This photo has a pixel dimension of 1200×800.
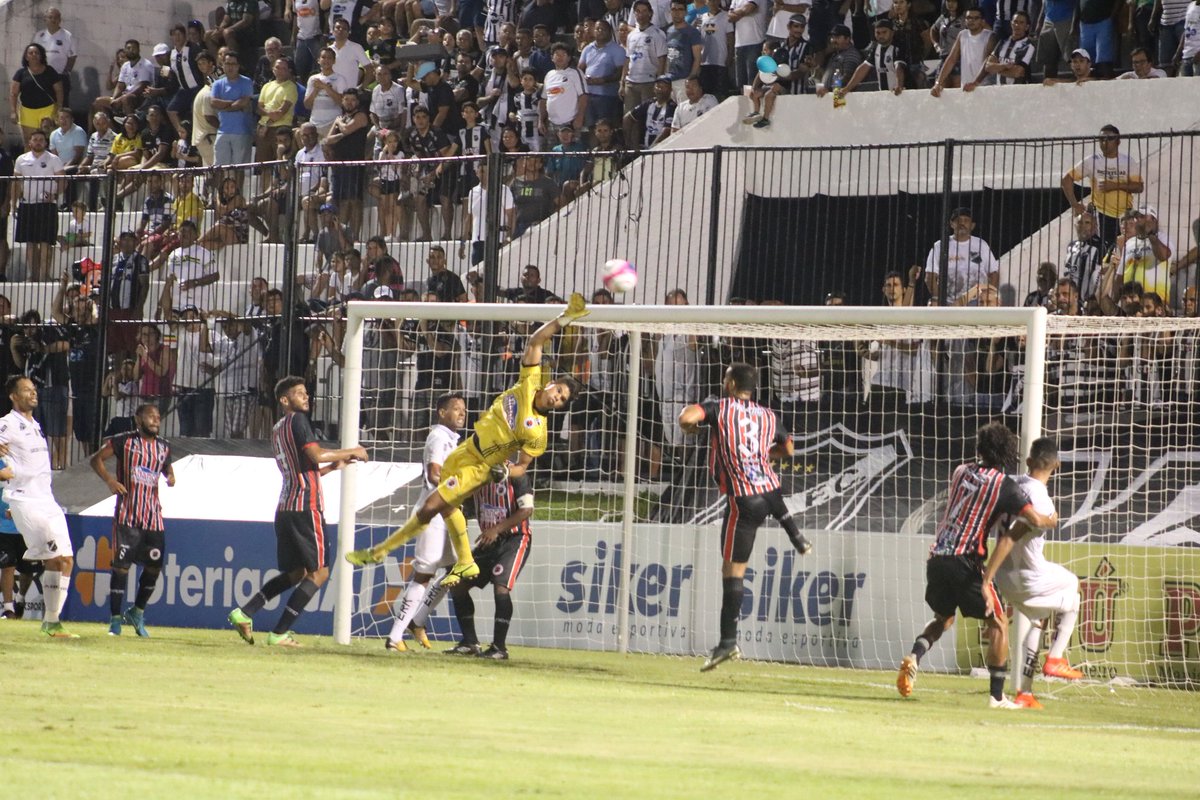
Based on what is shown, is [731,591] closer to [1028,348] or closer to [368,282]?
[1028,348]

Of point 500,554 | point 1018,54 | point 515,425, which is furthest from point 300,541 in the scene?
point 1018,54

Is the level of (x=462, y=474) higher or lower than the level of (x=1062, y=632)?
higher

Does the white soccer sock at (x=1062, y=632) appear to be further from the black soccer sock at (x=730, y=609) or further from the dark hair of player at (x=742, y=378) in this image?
the dark hair of player at (x=742, y=378)

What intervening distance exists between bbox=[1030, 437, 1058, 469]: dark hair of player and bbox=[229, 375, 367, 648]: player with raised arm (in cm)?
512

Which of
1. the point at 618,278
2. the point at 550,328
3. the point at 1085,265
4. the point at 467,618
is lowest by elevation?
the point at 467,618

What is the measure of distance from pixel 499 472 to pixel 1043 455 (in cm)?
402

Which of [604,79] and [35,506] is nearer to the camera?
[35,506]

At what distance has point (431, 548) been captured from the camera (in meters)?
14.3

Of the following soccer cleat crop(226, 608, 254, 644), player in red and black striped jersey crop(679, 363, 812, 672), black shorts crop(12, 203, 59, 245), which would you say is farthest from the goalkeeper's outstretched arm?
black shorts crop(12, 203, 59, 245)

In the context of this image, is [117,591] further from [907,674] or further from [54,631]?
[907,674]

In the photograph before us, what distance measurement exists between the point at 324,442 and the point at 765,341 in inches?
180

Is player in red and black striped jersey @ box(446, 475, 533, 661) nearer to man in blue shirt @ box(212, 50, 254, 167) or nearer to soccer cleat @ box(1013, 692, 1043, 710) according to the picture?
soccer cleat @ box(1013, 692, 1043, 710)

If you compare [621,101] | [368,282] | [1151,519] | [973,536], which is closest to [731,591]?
[973,536]

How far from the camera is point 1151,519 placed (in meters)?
14.6
